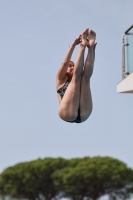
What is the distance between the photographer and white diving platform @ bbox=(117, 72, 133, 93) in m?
12.1

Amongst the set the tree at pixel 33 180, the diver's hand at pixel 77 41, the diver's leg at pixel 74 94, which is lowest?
the tree at pixel 33 180

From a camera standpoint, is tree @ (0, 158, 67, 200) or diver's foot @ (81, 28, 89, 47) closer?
diver's foot @ (81, 28, 89, 47)

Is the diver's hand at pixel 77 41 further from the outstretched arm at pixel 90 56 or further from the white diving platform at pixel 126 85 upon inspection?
the white diving platform at pixel 126 85

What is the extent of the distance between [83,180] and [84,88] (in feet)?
63.1

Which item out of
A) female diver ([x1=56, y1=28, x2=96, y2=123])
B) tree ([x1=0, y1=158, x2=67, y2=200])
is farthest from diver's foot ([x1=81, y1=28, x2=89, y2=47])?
tree ([x1=0, y1=158, x2=67, y2=200])

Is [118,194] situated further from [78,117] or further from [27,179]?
[78,117]

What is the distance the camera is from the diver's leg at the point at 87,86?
7.94m

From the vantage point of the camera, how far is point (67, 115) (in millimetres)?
8289

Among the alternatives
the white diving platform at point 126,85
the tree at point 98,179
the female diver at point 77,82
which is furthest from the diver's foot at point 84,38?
the tree at point 98,179

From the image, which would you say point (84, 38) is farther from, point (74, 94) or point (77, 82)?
point (74, 94)

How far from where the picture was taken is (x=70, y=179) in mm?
26781

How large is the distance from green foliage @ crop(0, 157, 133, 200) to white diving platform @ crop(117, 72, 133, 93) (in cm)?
1422

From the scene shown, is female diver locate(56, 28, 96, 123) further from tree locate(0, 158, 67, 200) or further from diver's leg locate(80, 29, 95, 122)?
tree locate(0, 158, 67, 200)

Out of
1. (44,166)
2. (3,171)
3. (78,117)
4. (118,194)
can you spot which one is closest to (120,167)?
(118,194)
